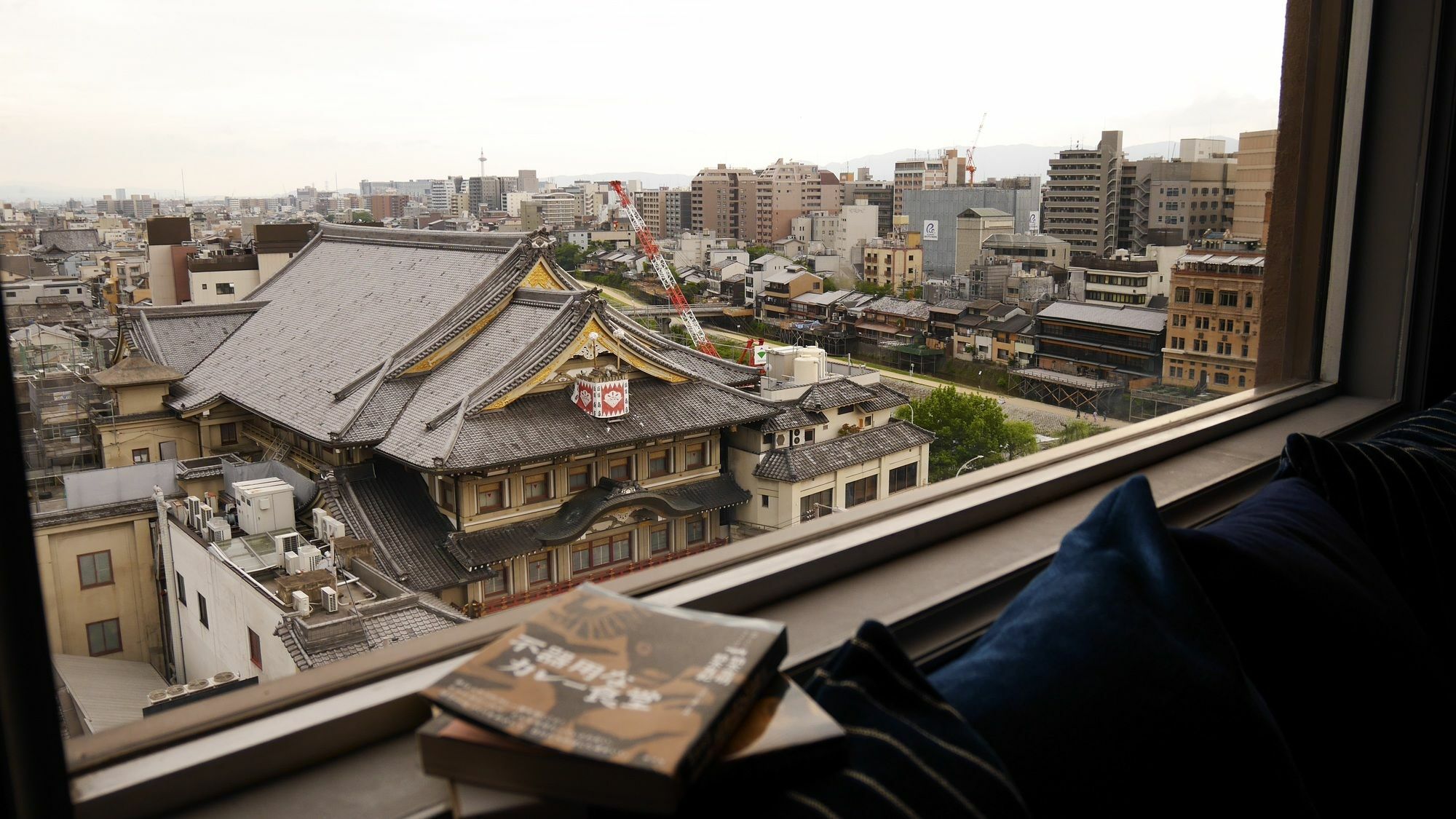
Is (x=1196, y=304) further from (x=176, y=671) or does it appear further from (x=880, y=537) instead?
(x=176, y=671)

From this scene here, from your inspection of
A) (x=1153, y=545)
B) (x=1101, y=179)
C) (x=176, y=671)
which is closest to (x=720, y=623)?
(x=1153, y=545)

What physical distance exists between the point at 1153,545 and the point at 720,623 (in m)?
0.41

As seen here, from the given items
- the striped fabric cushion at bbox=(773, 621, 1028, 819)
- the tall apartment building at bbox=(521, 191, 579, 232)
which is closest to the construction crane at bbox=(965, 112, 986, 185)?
the tall apartment building at bbox=(521, 191, 579, 232)

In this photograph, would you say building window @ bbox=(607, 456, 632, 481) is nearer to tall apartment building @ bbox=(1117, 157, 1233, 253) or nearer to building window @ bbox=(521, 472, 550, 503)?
building window @ bbox=(521, 472, 550, 503)

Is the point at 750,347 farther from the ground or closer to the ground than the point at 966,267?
closer to the ground

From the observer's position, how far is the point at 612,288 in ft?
6.17

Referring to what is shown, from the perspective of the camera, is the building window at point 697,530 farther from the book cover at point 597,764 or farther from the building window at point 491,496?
the book cover at point 597,764

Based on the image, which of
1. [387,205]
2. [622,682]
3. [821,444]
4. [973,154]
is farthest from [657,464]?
[622,682]

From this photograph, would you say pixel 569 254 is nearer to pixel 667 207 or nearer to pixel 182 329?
pixel 667 207

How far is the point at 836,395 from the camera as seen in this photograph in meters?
1.66

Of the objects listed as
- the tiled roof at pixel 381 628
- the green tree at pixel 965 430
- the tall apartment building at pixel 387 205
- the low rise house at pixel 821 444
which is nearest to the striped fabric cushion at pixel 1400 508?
the green tree at pixel 965 430

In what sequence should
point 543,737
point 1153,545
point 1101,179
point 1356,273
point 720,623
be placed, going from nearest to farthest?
point 543,737
point 720,623
point 1153,545
point 1101,179
point 1356,273

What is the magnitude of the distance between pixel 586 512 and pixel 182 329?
88 centimetres

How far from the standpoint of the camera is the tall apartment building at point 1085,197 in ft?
5.79
